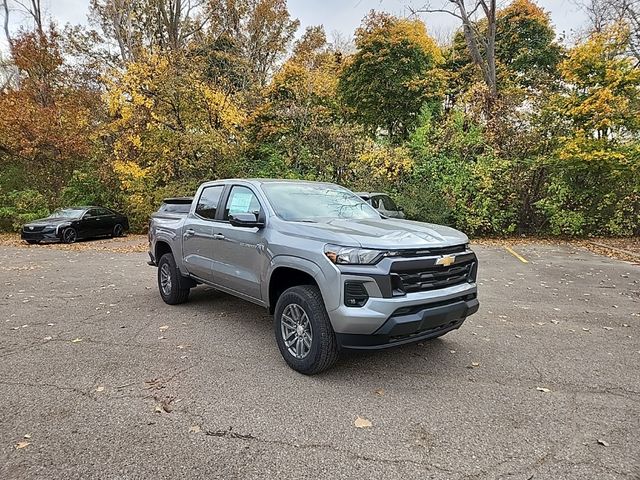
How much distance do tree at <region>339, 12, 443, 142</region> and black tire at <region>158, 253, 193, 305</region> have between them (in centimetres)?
1314

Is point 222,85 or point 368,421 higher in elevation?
point 222,85

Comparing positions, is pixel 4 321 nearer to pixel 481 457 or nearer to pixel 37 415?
pixel 37 415

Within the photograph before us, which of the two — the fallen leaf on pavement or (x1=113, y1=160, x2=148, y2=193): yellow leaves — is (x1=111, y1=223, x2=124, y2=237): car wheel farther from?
the fallen leaf on pavement

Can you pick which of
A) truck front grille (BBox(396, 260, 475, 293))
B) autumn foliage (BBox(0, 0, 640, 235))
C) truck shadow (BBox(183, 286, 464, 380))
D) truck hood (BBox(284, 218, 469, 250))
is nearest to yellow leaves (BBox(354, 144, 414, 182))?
autumn foliage (BBox(0, 0, 640, 235))

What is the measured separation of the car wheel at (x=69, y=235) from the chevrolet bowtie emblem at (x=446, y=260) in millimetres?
14958

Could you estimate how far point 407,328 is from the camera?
3.34m

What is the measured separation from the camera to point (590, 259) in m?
10.4

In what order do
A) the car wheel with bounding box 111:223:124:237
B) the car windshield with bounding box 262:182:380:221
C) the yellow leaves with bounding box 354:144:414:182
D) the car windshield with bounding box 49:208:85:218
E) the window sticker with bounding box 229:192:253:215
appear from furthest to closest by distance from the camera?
1. the car wheel with bounding box 111:223:124:237
2. the car windshield with bounding box 49:208:85:218
3. the yellow leaves with bounding box 354:144:414:182
4. the window sticker with bounding box 229:192:253:215
5. the car windshield with bounding box 262:182:380:221

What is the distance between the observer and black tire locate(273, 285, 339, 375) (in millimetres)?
3502

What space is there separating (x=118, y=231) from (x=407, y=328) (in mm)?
16575

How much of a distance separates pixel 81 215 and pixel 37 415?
14.2m

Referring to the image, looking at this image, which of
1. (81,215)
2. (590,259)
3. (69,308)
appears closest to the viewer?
(69,308)

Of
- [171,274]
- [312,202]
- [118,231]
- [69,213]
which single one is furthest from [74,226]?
[312,202]

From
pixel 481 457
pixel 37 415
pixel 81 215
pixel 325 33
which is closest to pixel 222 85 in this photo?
pixel 81 215
